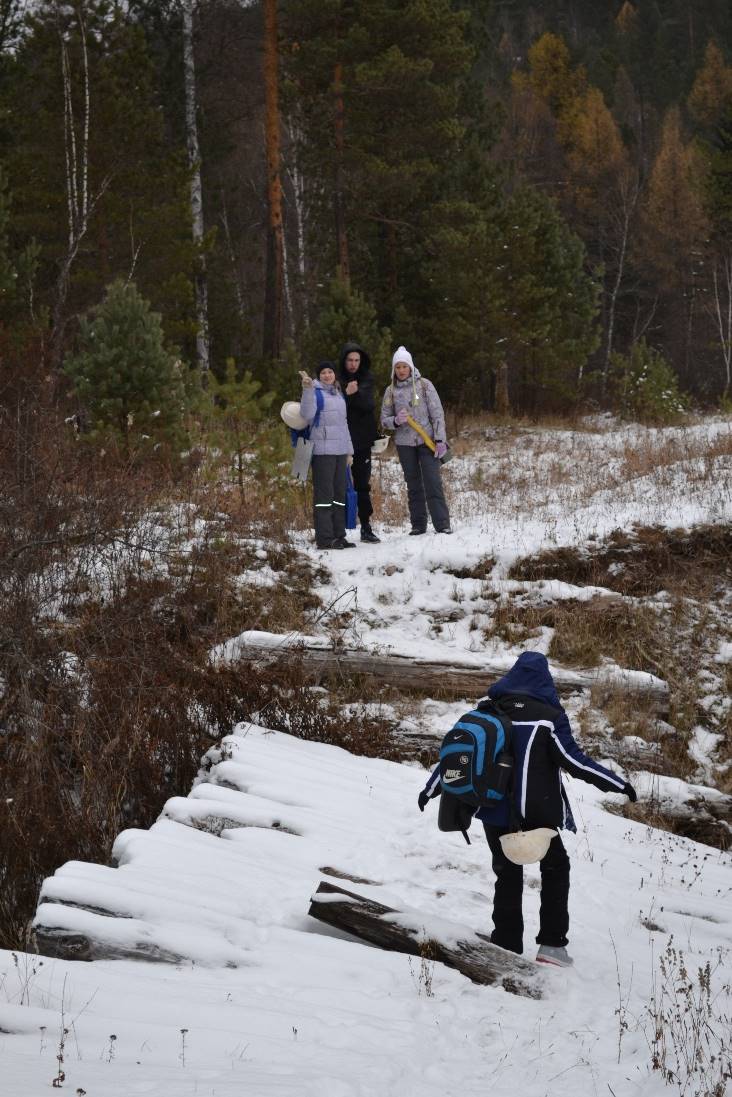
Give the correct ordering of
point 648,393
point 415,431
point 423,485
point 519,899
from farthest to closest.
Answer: point 648,393, point 423,485, point 415,431, point 519,899

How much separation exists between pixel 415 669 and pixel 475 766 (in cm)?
343

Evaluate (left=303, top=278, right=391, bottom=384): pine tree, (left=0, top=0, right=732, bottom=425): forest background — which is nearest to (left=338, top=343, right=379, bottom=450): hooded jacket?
(left=0, top=0, right=732, bottom=425): forest background

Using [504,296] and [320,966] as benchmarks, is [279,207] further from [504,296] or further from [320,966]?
[320,966]

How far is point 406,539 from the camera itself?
32.1ft

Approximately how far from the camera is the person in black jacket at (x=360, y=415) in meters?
9.61

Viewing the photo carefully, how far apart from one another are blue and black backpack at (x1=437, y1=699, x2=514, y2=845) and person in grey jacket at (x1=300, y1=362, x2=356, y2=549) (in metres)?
5.14

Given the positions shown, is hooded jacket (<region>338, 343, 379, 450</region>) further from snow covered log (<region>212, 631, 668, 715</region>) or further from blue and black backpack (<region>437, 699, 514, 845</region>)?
blue and black backpack (<region>437, 699, 514, 845</region>)

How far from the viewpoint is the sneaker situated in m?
4.42

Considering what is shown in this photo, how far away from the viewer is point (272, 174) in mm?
19406

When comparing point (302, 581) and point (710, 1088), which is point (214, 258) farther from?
point (710, 1088)

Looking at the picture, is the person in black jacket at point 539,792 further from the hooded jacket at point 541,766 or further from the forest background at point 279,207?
the forest background at point 279,207

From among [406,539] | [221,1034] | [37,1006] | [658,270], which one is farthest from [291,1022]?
[658,270]

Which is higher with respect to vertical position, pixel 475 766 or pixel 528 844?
pixel 475 766

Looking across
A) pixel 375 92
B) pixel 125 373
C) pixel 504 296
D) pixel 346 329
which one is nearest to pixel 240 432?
pixel 125 373
